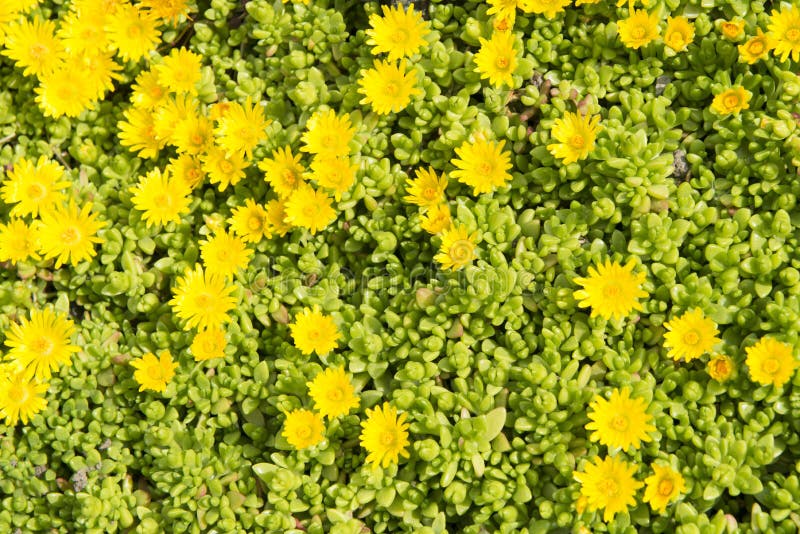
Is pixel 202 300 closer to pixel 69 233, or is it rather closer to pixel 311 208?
pixel 311 208

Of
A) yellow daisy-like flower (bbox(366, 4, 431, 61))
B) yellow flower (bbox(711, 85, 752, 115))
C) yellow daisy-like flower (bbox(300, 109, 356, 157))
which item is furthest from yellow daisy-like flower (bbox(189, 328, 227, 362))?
yellow flower (bbox(711, 85, 752, 115))

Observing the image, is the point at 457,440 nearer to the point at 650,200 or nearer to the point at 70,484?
the point at 650,200

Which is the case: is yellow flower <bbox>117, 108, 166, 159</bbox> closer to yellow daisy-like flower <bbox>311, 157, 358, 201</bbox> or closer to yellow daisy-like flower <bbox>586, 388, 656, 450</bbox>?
yellow daisy-like flower <bbox>311, 157, 358, 201</bbox>

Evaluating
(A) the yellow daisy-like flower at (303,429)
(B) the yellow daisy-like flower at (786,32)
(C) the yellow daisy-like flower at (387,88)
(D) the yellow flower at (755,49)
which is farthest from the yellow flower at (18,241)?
(B) the yellow daisy-like flower at (786,32)

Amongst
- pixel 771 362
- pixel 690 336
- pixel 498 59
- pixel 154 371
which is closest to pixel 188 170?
pixel 154 371

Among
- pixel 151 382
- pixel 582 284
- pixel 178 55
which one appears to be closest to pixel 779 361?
pixel 582 284

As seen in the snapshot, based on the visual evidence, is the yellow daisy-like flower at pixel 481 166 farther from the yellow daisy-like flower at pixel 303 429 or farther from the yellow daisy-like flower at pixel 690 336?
the yellow daisy-like flower at pixel 303 429
